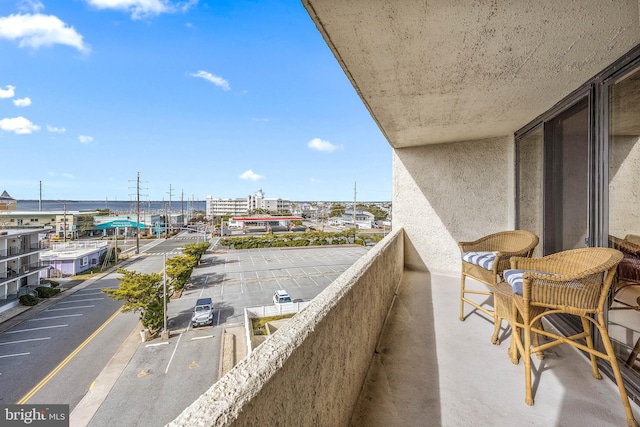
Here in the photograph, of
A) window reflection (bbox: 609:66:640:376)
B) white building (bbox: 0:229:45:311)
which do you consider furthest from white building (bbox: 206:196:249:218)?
window reflection (bbox: 609:66:640:376)

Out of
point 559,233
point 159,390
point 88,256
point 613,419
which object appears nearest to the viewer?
point 613,419

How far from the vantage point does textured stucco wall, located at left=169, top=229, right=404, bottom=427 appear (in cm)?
52

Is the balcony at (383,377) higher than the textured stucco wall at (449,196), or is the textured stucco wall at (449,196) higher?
the textured stucco wall at (449,196)

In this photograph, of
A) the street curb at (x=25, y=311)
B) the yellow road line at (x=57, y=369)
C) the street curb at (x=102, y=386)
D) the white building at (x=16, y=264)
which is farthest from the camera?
the white building at (x=16, y=264)

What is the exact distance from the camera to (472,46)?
5.35ft

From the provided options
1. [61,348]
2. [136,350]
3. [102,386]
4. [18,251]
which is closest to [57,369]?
[61,348]

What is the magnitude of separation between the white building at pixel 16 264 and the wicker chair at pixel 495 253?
2035 centimetres

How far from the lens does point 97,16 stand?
26516mm

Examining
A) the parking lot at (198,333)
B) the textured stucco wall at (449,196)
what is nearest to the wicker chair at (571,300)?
the textured stucco wall at (449,196)

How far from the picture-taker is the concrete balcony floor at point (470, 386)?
1395 millimetres

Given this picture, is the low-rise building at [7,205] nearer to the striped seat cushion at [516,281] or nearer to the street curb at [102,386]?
the street curb at [102,386]

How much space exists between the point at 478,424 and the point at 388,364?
1.97 feet

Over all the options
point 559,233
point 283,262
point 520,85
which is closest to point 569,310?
point 559,233

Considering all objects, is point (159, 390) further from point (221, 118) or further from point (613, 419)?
point (221, 118)
